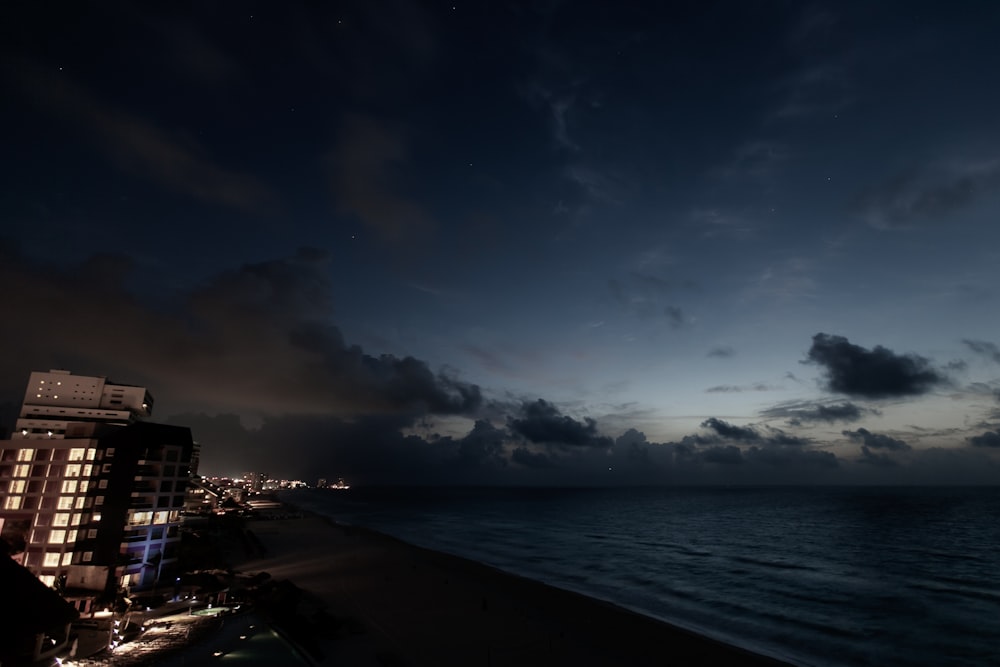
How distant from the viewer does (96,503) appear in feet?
174

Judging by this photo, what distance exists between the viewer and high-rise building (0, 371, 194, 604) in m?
50.3

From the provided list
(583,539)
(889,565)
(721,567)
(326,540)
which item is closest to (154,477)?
(326,540)

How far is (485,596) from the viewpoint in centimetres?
5112

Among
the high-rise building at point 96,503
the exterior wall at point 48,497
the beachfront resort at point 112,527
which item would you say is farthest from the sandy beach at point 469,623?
the exterior wall at point 48,497

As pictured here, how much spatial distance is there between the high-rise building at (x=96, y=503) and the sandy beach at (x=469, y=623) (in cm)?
1396

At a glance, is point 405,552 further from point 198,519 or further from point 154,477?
point 198,519

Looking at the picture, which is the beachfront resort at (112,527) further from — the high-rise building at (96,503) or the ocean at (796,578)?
the ocean at (796,578)

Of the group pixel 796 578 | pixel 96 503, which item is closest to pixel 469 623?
pixel 96 503

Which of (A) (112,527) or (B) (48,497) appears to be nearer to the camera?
(B) (48,497)

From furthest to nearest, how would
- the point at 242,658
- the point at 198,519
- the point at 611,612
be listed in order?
1. the point at 198,519
2. the point at 611,612
3. the point at 242,658

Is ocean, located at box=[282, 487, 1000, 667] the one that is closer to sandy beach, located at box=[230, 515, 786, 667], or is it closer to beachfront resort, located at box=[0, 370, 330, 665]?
sandy beach, located at box=[230, 515, 786, 667]

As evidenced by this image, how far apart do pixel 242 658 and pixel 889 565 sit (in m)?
93.3

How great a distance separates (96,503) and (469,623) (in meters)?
42.8

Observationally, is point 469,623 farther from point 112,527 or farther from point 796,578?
point 796,578
